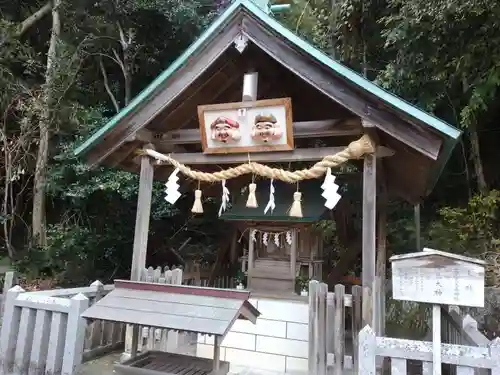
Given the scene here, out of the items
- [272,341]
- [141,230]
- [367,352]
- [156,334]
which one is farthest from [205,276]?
[367,352]

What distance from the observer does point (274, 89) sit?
5.94 m

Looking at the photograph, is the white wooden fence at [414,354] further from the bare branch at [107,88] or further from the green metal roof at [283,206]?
the bare branch at [107,88]

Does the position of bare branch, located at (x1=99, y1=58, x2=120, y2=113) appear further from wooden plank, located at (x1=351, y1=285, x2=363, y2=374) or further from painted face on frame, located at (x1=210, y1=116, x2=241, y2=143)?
wooden plank, located at (x1=351, y1=285, x2=363, y2=374)

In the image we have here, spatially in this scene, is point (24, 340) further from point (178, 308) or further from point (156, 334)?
point (178, 308)

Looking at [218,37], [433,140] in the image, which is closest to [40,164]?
[218,37]

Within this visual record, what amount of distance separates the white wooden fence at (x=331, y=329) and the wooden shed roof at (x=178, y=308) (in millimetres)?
748

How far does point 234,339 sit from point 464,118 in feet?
20.1

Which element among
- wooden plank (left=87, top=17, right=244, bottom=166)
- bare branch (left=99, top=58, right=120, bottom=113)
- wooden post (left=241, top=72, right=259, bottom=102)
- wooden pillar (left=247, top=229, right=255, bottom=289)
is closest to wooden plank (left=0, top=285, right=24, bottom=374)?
wooden plank (left=87, top=17, right=244, bottom=166)

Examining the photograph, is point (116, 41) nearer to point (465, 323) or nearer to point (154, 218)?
point (154, 218)

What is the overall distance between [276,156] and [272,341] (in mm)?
2563

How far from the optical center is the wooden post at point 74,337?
392 cm

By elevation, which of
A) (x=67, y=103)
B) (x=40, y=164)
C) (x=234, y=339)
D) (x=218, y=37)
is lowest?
(x=234, y=339)

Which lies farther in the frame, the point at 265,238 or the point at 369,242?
the point at 265,238

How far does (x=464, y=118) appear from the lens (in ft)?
25.3
